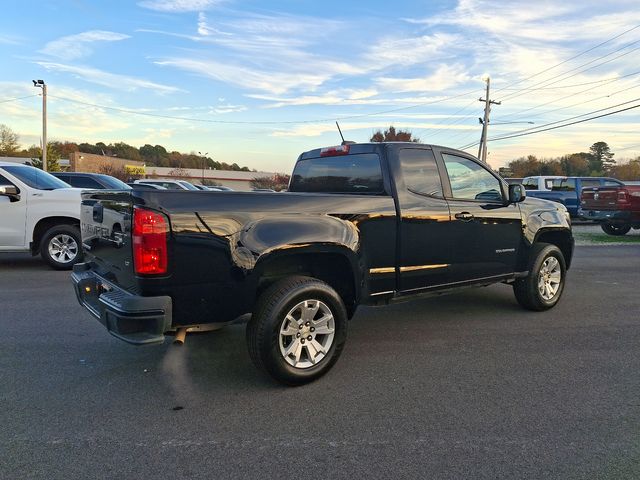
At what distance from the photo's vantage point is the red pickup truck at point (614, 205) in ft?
45.8

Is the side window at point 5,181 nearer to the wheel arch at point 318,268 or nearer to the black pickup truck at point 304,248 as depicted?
the black pickup truck at point 304,248

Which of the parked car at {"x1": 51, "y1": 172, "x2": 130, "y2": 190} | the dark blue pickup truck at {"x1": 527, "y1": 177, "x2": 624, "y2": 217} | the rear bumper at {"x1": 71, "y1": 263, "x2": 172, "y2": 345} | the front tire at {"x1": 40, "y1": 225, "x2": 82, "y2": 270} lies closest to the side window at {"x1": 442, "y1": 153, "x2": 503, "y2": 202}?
the rear bumper at {"x1": 71, "y1": 263, "x2": 172, "y2": 345}

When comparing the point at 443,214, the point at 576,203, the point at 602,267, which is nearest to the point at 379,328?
the point at 443,214

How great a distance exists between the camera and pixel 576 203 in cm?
2027

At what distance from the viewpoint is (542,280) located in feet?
19.7

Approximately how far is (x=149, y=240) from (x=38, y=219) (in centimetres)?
622

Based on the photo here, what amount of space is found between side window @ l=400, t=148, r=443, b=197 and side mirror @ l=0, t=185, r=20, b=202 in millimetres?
6706

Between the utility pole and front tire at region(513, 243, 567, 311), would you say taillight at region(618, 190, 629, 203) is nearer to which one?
front tire at region(513, 243, 567, 311)

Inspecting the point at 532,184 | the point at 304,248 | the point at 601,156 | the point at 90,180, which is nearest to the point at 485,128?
the point at 532,184

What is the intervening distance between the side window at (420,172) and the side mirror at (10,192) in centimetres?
671

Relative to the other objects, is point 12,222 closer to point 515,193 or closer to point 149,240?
point 149,240

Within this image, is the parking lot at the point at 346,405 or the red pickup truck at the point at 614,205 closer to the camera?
the parking lot at the point at 346,405

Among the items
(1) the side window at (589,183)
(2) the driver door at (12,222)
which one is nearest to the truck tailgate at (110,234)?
(2) the driver door at (12,222)

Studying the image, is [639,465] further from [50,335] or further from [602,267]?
[602,267]
